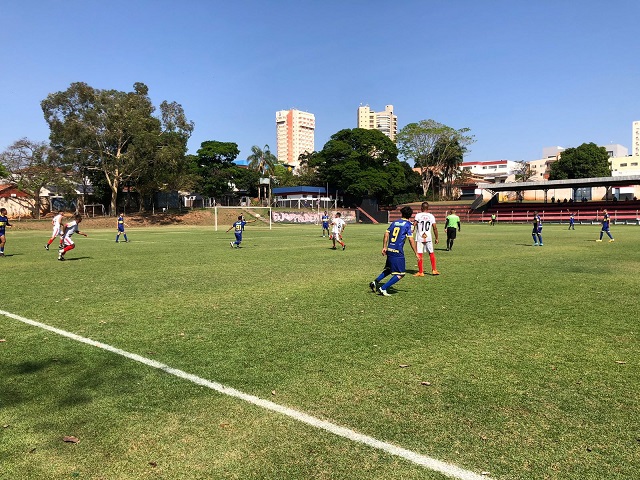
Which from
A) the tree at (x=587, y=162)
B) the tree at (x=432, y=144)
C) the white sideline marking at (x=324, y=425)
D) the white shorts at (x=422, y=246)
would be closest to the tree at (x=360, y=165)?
the tree at (x=432, y=144)

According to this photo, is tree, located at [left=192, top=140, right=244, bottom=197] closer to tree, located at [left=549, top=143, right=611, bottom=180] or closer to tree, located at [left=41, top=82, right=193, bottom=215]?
tree, located at [left=41, top=82, right=193, bottom=215]

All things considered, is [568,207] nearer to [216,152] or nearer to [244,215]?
[244,215]

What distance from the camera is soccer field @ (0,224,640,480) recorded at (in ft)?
11.4

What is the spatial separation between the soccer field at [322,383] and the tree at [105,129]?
166 ft

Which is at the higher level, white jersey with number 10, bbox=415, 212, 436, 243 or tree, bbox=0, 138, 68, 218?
tree, bbox=0, 138, 68, 218

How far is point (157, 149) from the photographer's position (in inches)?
2271

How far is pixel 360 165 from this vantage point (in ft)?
277

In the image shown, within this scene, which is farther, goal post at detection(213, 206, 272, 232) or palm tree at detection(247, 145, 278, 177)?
palm tree at detection(247, 145, 278, 177)

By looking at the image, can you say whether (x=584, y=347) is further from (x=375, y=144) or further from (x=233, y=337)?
(x=375, y=144)

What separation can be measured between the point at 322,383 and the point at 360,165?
81.4 meters

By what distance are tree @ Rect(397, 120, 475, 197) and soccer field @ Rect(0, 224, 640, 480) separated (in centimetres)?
8157

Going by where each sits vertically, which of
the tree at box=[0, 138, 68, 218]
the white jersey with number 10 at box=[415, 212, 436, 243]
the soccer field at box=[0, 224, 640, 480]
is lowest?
the soccer field at box=[0, 224, 640, 480]

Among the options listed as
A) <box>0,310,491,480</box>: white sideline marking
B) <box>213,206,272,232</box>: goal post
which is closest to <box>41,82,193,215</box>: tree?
<box>213,206,272,232</box>: goal post

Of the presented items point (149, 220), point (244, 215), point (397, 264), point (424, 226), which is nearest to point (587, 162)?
point (244, 215)
